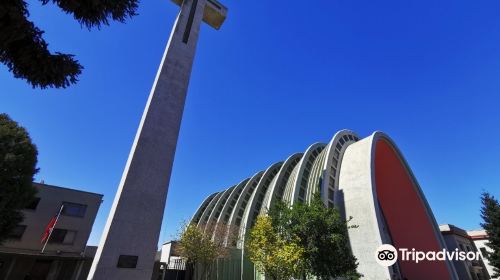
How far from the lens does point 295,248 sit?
18422 mm

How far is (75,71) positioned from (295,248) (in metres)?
17.3

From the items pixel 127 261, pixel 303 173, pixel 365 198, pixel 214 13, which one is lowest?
pixel 127 261

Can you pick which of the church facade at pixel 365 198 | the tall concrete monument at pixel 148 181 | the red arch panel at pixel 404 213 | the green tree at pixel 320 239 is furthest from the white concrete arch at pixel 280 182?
the tall concrete monument at pixel 148 181

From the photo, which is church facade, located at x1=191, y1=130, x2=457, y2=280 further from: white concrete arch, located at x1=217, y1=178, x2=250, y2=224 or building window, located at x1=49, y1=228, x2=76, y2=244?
building window, located at x1=49, y1=228, x2=76, y2=244

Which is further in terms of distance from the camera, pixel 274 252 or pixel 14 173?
pixel 14 173

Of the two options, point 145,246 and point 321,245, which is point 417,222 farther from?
point 145,246

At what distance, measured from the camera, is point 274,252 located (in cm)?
1866

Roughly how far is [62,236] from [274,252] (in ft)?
81.2

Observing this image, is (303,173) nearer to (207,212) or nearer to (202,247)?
(202,247)

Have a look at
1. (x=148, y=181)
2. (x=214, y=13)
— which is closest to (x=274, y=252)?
(x=148, y=181)

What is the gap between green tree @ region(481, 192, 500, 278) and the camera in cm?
3441

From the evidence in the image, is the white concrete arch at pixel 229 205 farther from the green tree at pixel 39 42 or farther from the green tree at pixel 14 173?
the green tree at pixel 39 42

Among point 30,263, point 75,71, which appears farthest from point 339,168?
point 30,263

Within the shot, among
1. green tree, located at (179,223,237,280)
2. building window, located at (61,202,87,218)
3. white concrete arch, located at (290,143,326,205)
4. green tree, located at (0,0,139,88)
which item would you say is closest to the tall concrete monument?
green tree, located at (0,0,139,88)
